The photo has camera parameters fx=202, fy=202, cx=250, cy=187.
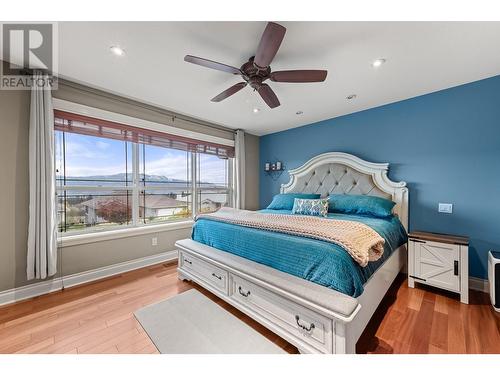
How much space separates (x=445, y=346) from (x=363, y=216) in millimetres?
1370

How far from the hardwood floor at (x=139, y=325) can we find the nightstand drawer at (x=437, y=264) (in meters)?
0.16

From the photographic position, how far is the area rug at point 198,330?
1.40 meters

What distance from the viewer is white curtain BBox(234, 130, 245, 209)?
157 inches

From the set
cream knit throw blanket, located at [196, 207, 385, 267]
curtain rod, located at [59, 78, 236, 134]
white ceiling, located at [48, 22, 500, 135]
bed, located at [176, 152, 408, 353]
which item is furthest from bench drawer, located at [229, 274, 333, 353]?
curtain rod, located at [59, 78, 236, 134]

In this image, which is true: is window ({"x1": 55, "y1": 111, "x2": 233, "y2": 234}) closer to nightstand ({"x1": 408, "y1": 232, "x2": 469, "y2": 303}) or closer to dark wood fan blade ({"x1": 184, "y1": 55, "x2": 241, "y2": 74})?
dark wood fan blade ({"x1": 184, "y1": 55, "x2": 241, "y2": 74})

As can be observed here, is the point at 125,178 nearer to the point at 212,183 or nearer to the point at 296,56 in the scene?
the point at 212,183

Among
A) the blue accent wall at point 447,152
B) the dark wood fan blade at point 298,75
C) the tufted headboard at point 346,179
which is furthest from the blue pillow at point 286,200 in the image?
the dark wood fan blade at point 298,75

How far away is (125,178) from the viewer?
293 centimetres

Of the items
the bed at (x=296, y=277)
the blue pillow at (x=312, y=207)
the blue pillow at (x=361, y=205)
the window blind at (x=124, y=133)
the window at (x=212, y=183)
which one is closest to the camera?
the bed at (x=296, y=277)

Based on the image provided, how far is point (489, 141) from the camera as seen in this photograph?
7.10 ft

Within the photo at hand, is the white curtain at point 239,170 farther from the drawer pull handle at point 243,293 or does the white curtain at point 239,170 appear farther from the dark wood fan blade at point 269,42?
the dark wood fan blade at point 269,42

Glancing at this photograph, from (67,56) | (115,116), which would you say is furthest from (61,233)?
(67,56)

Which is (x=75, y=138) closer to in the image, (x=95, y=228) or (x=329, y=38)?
(x=95, y=228)

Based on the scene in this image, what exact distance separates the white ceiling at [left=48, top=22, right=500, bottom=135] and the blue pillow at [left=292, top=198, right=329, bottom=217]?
1.38m
